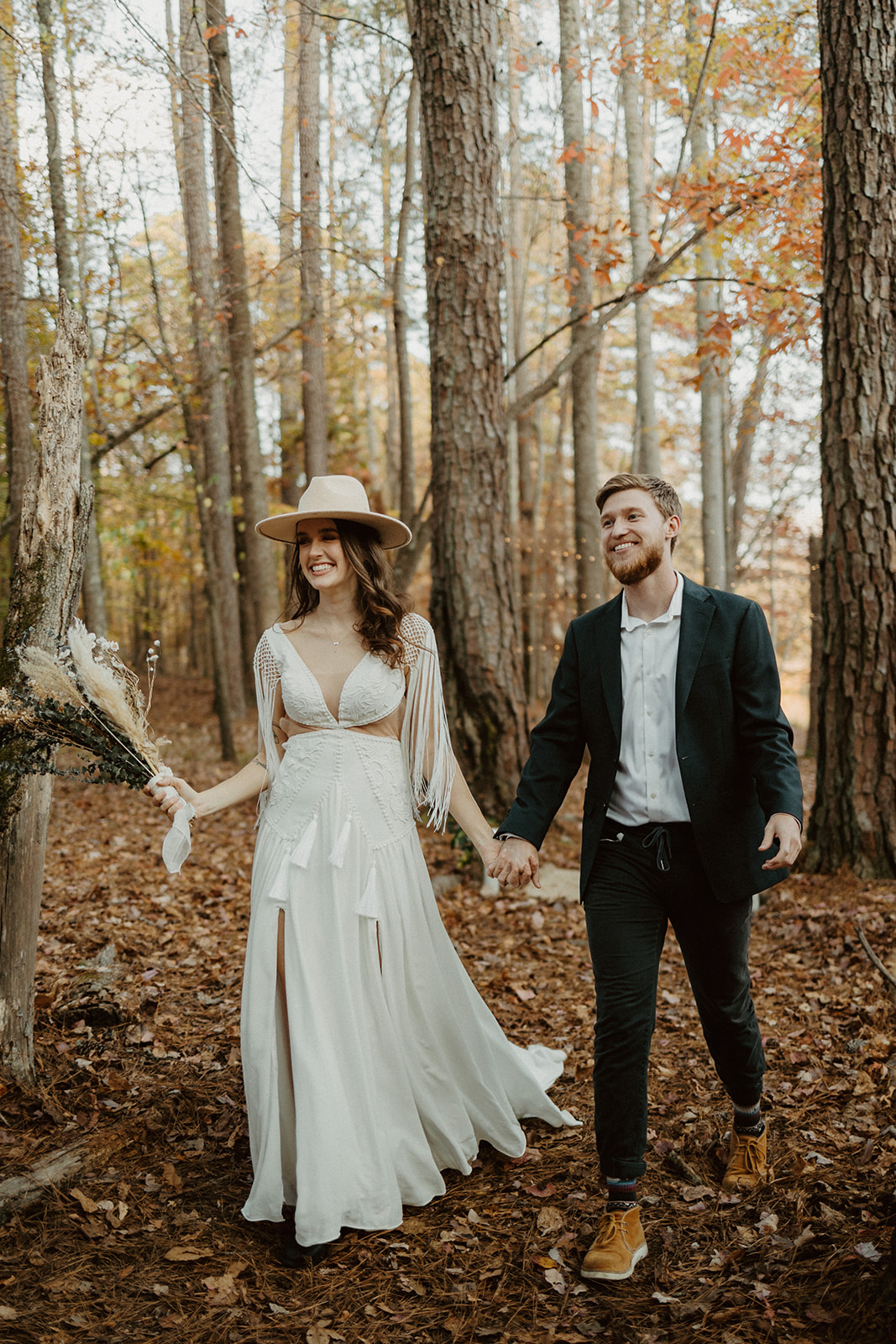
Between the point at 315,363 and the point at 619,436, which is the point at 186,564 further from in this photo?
the point at 619,436

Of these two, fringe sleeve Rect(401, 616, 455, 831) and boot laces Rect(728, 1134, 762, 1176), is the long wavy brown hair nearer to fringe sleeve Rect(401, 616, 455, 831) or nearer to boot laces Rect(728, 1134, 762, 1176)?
fringe sleeve Rect(401, 616, 455, 831)

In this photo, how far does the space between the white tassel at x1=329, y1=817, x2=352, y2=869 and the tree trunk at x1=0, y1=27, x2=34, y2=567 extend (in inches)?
300

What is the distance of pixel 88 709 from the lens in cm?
339

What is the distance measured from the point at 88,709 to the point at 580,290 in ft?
33.9

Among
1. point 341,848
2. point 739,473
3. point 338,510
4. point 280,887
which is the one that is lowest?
point 280,887

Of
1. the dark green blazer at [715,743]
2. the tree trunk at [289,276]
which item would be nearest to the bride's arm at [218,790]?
the dark green blazer at [715,743]

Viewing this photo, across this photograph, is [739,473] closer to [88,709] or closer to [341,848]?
[341,848]

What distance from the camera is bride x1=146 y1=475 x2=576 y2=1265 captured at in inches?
130

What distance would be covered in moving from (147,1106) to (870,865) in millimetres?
4715

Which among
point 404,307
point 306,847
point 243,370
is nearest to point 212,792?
point 306,847

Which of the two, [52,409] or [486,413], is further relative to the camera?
[486,413]

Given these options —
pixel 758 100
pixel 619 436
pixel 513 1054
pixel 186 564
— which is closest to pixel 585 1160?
pixel 513 1054

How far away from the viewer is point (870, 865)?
21.2 feet

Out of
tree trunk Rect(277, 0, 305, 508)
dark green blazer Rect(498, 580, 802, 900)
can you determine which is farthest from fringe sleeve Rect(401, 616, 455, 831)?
tree trunk Rect(277, 0, 305, 508)
